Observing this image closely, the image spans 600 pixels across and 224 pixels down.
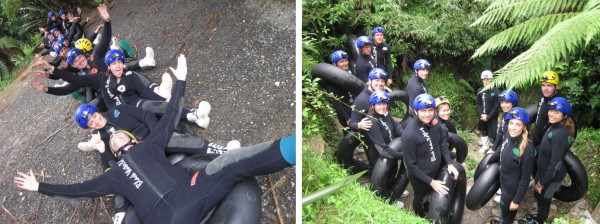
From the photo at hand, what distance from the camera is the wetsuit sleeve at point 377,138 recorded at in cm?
360

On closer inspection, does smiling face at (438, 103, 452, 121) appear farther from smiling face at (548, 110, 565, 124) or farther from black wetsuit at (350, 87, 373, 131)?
smiling face at (548, 110, 565, 124)

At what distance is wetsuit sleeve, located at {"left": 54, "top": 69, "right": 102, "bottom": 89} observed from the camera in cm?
402

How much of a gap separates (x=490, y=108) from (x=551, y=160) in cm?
193

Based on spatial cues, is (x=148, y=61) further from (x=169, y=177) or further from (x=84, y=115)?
(x=169, y=177)

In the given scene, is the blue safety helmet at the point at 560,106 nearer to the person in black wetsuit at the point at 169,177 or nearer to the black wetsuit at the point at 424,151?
the black wetsuit at the point at 424,151

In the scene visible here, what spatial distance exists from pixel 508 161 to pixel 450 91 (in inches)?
111

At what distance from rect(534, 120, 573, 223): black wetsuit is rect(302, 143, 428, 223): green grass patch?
4.21ft

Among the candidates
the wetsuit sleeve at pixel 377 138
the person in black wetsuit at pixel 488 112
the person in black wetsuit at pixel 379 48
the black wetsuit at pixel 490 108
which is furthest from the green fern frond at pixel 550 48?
the black wetsuit at pixel 490 108

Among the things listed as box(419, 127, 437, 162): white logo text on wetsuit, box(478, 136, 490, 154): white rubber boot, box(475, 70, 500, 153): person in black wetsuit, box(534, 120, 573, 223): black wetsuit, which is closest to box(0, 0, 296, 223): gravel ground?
box(419, 127, 437, 162): white logo text on wetsuit

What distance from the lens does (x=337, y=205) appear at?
7.33ft

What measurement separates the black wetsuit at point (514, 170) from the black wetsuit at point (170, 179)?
74.2 inches

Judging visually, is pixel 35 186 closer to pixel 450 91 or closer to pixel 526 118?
pixel 526 118

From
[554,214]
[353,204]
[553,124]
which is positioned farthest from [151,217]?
[554,214]

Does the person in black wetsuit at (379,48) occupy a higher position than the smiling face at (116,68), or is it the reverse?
the smiling face at (116,68)
